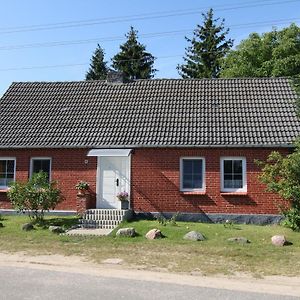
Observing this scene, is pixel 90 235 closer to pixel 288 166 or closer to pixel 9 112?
pixel 288 166

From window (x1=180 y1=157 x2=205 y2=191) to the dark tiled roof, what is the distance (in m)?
0.80

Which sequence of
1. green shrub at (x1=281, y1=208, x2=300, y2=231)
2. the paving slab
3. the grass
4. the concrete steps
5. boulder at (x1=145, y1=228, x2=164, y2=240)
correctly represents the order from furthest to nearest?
1. the concrete steps
2. green shrub at (x1=281, y1=208, x2=300, y2=231)
3. the paving slab
4. boulder at (x1=145, y1=228, x2=164, y2=240)
5. the grass

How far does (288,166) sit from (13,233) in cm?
980

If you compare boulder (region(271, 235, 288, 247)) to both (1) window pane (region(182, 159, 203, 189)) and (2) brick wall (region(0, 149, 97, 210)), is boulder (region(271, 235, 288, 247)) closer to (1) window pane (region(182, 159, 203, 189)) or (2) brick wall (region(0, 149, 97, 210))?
(1) window pane (region(182, 159, 203, 189))

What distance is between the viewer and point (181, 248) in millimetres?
12516

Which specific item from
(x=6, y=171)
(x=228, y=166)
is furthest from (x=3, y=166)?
(x=228, y=166)

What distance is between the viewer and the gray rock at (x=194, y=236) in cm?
1384

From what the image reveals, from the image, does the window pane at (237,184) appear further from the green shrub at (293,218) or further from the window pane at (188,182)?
the green shrub at (293,218)

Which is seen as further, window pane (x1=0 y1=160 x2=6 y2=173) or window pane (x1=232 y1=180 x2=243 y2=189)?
window pane (x1=0 y1=160 x2=6 y2=173)

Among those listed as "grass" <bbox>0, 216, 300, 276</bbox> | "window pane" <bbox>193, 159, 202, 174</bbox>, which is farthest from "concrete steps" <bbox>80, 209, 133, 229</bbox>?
"window pane" <bbox>193, 159, 202, 174</bbox>

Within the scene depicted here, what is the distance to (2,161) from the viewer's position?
19.6 metres

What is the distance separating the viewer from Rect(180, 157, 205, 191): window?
18.1 m

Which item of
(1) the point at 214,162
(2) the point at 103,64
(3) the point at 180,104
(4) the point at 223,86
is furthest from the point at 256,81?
(2) the point at 103,64

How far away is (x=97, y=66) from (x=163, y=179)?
115 feet
